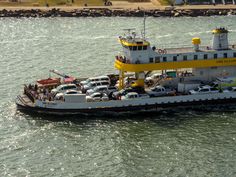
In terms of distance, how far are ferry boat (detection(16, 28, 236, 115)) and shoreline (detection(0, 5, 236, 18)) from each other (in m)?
52.4

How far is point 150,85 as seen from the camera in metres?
57.5

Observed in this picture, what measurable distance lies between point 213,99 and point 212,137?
8.15m

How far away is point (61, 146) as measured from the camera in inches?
1783

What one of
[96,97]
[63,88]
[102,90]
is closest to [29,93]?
[63,88]

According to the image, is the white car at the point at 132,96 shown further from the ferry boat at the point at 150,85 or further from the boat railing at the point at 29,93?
the boat railing at the point at 29,93

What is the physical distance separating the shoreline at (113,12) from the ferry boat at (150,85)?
5243 centimetres

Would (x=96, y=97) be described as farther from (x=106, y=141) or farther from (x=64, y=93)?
(x=106, y=141)

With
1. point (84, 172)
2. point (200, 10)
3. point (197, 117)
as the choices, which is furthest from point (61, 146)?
point (200, 10)

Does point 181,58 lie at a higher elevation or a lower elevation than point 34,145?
higher

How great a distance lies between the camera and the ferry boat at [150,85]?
5231cm

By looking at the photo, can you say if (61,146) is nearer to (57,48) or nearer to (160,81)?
(160,81)

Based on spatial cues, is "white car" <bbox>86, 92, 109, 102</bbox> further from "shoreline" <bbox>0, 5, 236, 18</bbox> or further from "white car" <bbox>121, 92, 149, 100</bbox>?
"shoreline" <bbox>0, 5, 236, 18</bbox>

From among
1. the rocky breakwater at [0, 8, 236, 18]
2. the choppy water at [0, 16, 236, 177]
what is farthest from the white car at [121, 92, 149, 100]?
the rocky breakwater at [0, 8, 236, 18]

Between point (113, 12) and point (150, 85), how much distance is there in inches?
2185
